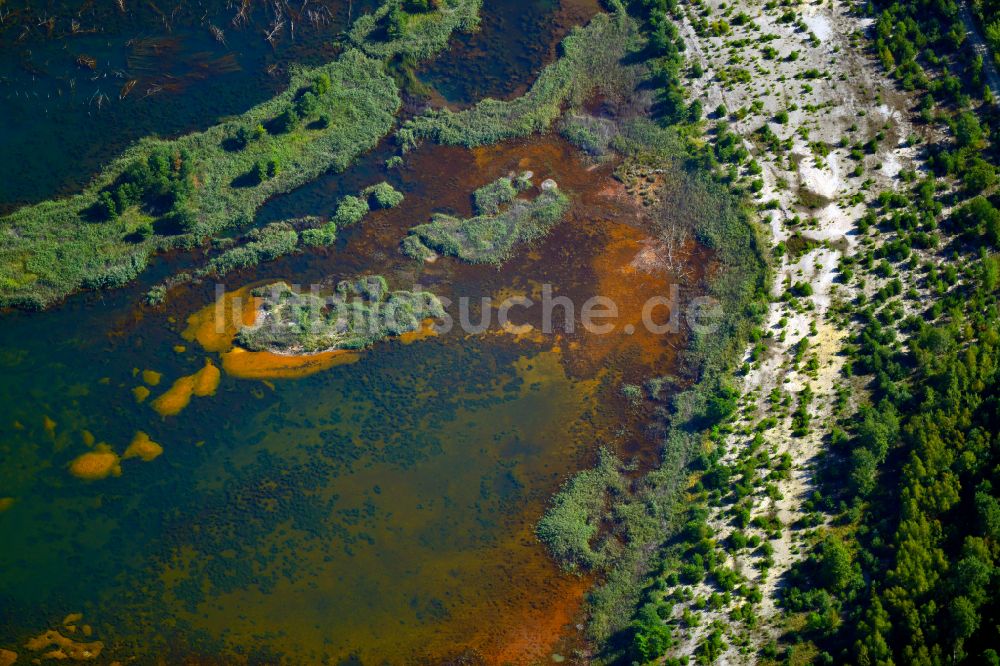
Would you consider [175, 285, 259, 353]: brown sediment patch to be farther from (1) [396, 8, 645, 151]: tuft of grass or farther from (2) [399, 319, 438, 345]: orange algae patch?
(1) [396, 8, 645, 151]: tuft of grass

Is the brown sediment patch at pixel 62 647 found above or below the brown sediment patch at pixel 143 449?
below

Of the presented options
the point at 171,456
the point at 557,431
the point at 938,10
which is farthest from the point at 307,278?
the point at 938,10

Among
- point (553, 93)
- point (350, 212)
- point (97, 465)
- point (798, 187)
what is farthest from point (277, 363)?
point (798, 187)

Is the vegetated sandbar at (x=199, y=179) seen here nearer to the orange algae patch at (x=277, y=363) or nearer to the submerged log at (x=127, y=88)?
the submerged log at (x=127, y=88)

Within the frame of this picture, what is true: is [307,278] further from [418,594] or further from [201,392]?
[418,594]

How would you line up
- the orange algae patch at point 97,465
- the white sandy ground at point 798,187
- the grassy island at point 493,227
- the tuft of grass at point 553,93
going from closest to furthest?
the white sandy ground at point 798,187 → the orange algae patch at point 97,465 → the grassy island at point 493,227 → the tuft of grass at point 553,93

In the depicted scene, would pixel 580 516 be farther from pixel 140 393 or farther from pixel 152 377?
Answer: pixel 140 393

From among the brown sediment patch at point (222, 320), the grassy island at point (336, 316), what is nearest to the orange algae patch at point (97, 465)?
the brown sediment patch at point (222, 320)
